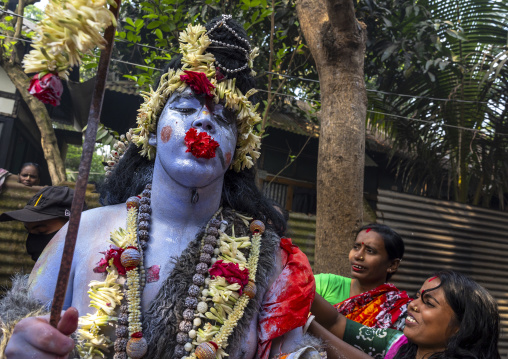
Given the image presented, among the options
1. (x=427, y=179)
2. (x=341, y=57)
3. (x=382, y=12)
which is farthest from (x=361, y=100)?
(x=427, y=179)

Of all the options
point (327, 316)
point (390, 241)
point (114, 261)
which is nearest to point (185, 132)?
point (114, 261)

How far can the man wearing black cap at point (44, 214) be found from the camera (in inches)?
141

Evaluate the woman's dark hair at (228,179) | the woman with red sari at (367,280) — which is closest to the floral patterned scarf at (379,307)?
the woman with red sari at (367,280)

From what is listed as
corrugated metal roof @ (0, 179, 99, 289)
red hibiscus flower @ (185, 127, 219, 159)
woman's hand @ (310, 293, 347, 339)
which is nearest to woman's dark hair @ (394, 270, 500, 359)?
woman's hand @ (310, 293, 347, 339)

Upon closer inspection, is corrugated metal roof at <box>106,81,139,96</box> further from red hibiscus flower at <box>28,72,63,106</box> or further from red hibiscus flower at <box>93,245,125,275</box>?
red hibiscus flower at <box>28,72,63,106</box>

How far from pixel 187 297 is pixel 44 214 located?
2.01 meters

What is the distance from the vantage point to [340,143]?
365 centimetres

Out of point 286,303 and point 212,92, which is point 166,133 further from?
point 286,303

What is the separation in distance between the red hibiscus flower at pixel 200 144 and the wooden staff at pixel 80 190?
82 cm

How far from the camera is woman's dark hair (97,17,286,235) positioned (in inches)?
94.8

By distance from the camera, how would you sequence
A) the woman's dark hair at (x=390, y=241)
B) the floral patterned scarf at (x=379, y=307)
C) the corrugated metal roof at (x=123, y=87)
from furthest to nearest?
the corrugated metal roof at (x=123, y=87) < the woman's dark hair at (x=390, y=241) < the floral patterned scarf at (x=379, y=307)

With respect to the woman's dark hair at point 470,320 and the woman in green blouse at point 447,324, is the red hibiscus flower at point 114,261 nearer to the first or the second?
the woman in green blouse at point 447,324

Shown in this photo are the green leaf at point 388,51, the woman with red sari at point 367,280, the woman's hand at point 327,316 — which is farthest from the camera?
the green leaf at point 388,51

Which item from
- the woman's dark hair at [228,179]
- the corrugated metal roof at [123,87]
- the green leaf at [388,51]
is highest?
the green leaf at [388,51]
